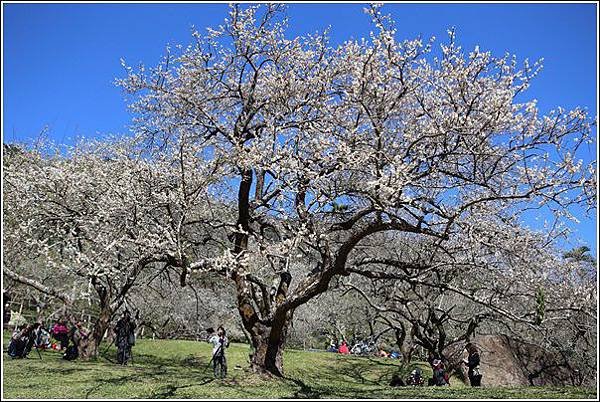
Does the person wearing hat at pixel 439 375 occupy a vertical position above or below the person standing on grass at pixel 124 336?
below

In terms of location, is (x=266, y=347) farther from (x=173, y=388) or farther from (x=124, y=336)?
(x=124, y=336)

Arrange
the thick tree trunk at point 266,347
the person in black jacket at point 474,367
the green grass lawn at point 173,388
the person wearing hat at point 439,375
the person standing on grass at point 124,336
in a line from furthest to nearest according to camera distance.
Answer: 1. the person standing on grass at point 124,336
2. the person wearing hat at point 439,375
3. the person in black jacket at point 474,367
4. the thick tree trunk at point 266,347
5. the green grass lawn at point 173,388

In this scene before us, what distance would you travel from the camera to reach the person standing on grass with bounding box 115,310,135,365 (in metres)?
14.0

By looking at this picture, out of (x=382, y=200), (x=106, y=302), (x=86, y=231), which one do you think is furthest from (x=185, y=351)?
(x=382, y=200)

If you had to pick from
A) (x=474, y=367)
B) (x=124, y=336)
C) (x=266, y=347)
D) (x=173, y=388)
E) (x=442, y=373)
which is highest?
(x=124, y=336)

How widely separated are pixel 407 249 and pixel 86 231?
733cm

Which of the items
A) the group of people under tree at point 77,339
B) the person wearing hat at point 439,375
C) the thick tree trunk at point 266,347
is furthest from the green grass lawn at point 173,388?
the person wearing hat at point 439,375

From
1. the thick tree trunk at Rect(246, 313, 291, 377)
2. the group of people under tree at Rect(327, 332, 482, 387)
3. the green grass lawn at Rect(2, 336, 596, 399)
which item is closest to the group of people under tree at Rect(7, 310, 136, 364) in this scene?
the green grass lawn at Rect(2, 336, 596, 399)

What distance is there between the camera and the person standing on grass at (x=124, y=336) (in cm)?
1403

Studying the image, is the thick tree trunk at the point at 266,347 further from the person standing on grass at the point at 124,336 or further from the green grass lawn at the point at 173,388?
the person standing on grass at the point at 124,336

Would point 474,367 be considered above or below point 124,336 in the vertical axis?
below

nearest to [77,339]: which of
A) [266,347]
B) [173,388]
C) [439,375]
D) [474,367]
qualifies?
[173,388]

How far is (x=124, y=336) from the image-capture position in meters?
14.3

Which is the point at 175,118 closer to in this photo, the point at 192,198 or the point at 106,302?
the point at 192,198
